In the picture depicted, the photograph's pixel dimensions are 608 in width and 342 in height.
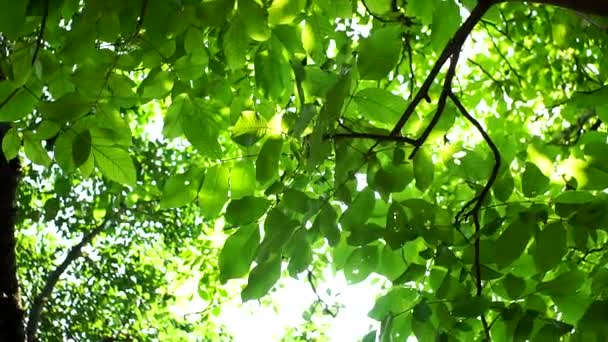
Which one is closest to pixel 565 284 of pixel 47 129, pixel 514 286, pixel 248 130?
pixel 514 286

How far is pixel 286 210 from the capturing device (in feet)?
5.90

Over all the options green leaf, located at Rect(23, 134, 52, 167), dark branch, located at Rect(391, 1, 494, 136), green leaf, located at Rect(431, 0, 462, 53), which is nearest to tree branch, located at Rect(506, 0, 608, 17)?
dark branch, located at Rect(391, 1, 494, 136)

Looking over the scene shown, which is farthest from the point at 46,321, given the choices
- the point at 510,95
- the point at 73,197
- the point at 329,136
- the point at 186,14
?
the point at 329,136

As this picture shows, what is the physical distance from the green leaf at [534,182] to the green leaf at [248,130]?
0.67m

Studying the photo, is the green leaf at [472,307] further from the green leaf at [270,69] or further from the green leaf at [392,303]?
the green leaf at [270,69]

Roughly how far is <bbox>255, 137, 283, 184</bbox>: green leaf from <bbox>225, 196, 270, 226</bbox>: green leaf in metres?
0.07

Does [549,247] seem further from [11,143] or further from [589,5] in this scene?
[11,143]

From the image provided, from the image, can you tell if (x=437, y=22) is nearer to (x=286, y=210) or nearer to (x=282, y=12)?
(x=282, y=12)

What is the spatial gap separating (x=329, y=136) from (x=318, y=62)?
32.8 inches

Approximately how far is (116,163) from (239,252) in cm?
46

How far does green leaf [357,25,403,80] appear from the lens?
156cm

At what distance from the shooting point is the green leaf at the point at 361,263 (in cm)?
199

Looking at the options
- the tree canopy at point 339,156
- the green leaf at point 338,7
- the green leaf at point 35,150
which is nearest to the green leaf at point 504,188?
the tree canopy at point 339,156

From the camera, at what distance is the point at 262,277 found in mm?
1694
